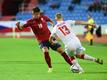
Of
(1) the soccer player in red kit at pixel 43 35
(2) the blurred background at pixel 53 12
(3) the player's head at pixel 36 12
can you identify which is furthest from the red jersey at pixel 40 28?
(2) the blurred background at pixel 53 12

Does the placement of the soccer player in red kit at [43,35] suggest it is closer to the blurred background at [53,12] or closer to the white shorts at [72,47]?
the white shorts at [72,47]

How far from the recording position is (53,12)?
1827 inches

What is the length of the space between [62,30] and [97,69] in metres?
2.27

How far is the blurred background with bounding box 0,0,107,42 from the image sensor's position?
42.8m

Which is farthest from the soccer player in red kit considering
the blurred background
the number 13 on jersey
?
the blurred background

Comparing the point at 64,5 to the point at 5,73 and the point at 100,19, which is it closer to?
the point at 100,19

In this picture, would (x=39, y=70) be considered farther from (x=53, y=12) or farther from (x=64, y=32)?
(x=53, y=12)

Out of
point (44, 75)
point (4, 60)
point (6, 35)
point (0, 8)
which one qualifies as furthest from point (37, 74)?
point (0, 8)

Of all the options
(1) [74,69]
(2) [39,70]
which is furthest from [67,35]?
(2) [39,70]

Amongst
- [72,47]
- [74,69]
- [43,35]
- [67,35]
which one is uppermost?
[67,35]

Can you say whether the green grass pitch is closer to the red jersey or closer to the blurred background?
the red jersey

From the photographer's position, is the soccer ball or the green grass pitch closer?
the green grass pitch

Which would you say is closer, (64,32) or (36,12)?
(64,32)

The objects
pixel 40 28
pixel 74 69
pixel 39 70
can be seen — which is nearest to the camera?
pixel 74 69
